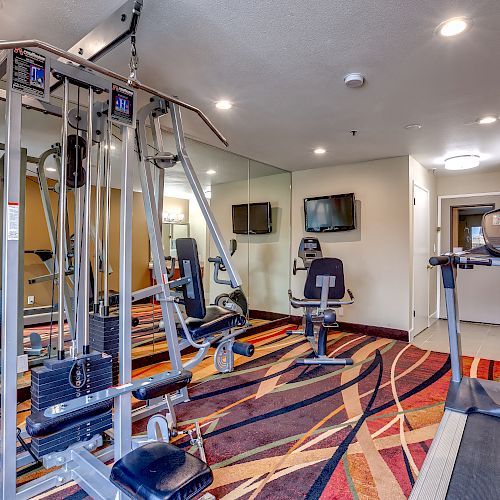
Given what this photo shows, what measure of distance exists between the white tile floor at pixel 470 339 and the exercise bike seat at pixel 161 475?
153 inches

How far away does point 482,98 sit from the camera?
289 centimetres

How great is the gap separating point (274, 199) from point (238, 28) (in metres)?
3.60

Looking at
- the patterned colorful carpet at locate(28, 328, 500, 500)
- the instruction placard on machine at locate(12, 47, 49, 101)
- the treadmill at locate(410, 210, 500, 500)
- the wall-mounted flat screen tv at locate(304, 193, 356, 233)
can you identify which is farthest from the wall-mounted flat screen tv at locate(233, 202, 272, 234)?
the instruction placard on machine at locate(12, 47, 49, 101)

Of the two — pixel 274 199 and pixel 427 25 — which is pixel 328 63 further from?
pixel 274 199

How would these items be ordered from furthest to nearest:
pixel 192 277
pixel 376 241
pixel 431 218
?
1. pixel 431 218
2. pixel 376 241
3. pixel 192 277

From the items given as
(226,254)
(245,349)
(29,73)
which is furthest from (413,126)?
(29,73)

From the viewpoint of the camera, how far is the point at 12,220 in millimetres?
1449

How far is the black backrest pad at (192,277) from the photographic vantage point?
2771 mm

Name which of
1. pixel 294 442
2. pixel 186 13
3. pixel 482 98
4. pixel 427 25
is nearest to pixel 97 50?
pixel 186 13

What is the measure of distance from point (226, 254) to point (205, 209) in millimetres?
324

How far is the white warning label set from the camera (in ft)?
A: 4.72

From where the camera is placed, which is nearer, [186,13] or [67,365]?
[67,365]

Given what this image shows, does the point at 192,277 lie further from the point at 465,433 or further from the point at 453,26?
the point at 453,26

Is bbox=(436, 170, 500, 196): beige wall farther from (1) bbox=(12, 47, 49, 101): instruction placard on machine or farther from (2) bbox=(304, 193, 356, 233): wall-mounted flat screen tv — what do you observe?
(1) bbox=(12, 47, 49, 101): instruction placard on machine
